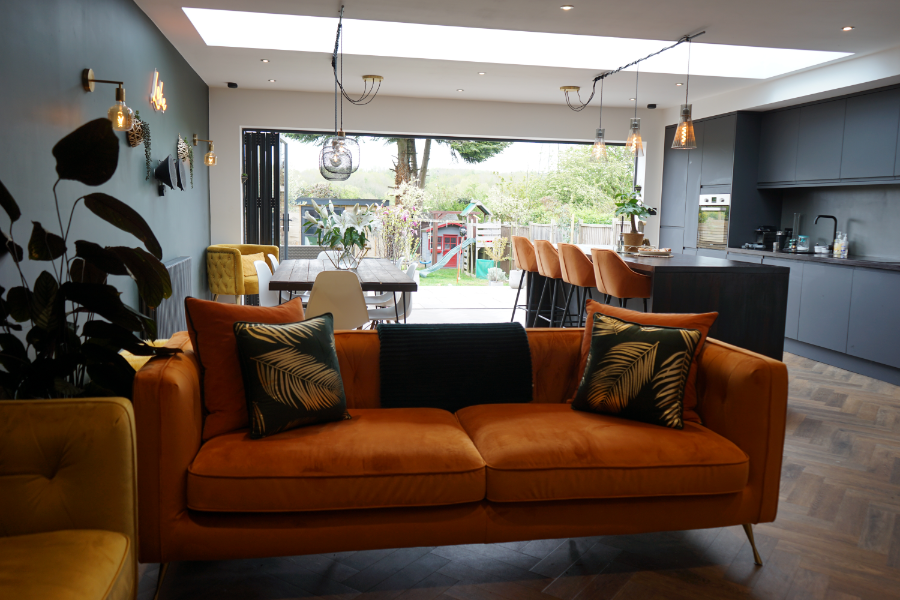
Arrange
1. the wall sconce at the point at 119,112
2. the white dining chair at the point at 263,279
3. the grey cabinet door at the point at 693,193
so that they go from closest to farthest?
the wall sconce at the point at 119,112
the white dining chair at the point at 263,279
the grey cabinet door at the point at 693,193

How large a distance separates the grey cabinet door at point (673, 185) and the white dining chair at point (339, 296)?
511 centimetres

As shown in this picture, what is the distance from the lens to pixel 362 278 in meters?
4.49

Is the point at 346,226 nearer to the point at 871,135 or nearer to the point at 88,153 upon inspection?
the point at 88,153

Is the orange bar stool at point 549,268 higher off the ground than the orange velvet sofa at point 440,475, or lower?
higher

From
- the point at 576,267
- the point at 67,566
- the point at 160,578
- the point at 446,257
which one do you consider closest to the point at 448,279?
the point at 446,257

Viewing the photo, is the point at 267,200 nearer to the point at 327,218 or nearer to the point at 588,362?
the point at 327,218

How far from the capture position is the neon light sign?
457 cm

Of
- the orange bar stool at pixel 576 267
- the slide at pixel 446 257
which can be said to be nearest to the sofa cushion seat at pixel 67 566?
the orange bar stool at pixel 576 267

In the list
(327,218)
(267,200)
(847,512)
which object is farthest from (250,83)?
(847,512)

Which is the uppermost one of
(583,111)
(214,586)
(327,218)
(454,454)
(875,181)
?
(583,111)

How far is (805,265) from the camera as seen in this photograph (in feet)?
18.6

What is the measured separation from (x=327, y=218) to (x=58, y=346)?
2904 millimetres

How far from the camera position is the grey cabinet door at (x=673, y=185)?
25.1 feet

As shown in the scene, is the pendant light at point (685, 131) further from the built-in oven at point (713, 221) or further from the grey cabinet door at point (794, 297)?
the built-in oven at point (713, 221)
